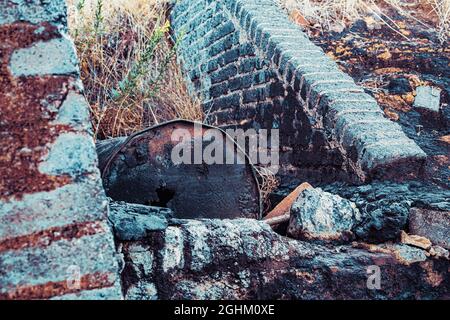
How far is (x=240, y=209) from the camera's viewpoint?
235cm

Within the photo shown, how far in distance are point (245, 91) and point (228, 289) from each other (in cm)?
226

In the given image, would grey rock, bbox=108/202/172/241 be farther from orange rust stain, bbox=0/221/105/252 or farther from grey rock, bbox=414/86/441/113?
grey rock, bbox=414/86/441/113

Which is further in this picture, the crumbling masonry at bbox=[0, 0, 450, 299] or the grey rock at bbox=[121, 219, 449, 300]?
the grey rock at bbox=[121, 219, 449, 300]

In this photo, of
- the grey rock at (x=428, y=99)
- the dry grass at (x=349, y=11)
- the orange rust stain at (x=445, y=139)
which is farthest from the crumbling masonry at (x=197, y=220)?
the dry grass at (x=349, y=11)

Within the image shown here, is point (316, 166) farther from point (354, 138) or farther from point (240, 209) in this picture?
point (240, 209)

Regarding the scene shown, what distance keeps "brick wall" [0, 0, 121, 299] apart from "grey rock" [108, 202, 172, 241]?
308 mm

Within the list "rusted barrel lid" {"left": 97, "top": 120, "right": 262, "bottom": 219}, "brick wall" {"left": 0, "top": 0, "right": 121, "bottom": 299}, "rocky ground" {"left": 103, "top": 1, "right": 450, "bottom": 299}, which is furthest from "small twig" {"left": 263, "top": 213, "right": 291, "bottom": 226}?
"brick wall" {"left": 0, "top": 0, "right": 121, "bottom": 299}

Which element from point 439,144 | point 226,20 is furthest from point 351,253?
point 226,20

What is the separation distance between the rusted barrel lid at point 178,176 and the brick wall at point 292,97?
77 centimetres

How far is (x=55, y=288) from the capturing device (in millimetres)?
1154

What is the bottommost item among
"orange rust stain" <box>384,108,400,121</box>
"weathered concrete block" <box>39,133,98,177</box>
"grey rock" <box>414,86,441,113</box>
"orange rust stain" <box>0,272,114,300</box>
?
"orange rust stain" <box>0,272,114,300</box>

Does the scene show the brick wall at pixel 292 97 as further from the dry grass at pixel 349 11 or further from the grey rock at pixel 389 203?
the dry grass at pixel 349 11

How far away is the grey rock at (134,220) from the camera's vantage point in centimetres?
156

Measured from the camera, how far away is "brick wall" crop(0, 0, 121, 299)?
3.77ft
